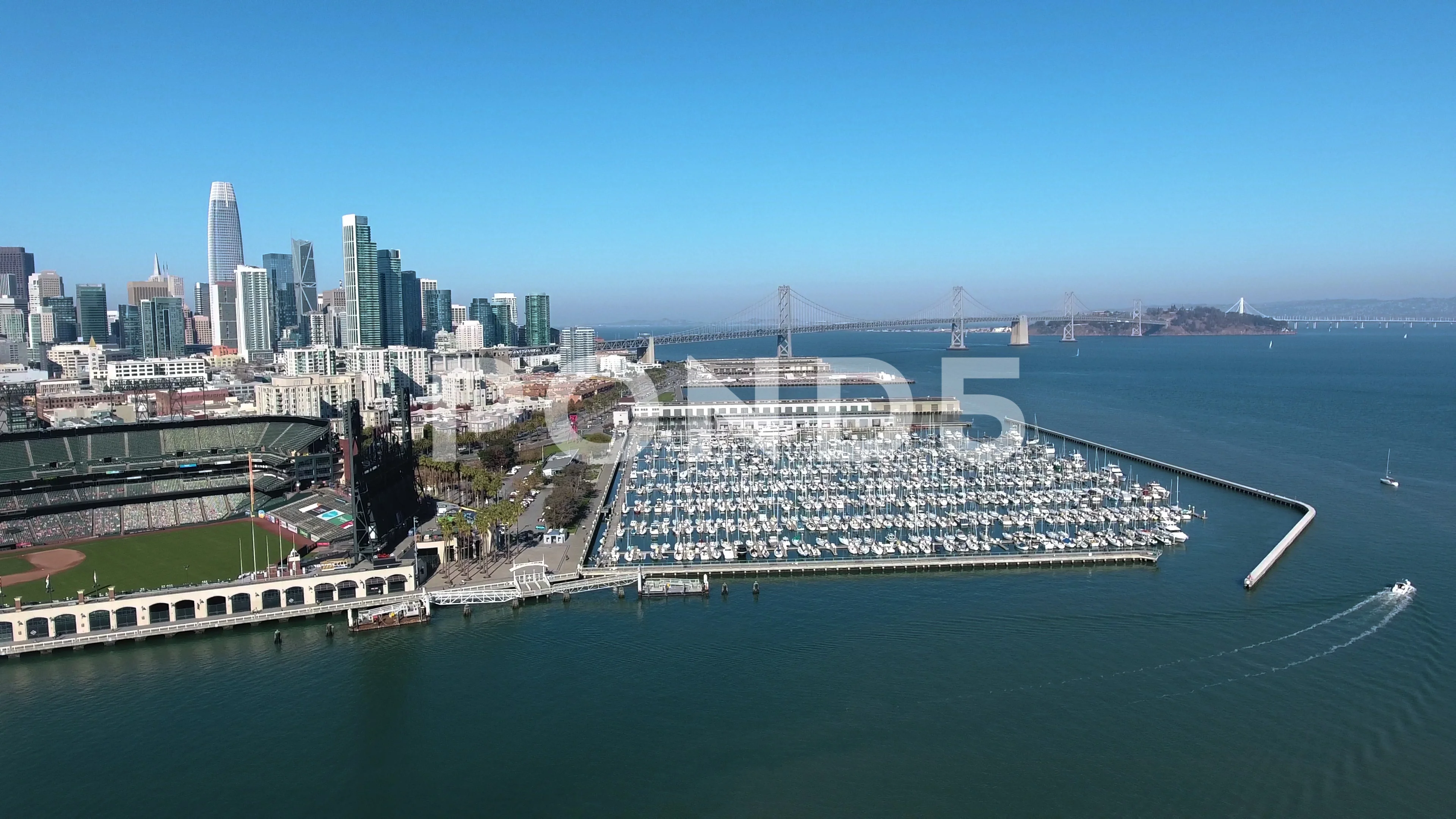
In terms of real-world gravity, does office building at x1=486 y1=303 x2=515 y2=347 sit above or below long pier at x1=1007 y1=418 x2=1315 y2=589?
above

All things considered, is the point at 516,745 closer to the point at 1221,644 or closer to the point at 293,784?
the point at 293,784

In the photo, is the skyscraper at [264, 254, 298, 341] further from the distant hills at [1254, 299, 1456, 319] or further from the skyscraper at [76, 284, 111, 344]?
the distant hills at [1254, 299, 1456, 319]

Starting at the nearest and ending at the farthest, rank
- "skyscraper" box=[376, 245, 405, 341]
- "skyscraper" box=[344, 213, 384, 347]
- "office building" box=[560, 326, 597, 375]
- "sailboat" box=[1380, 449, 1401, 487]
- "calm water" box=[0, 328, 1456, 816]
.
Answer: "calm water" box=[0, 328, 1456, 816] < "sailboat" box=[1380, 449, 1401, 487] < "office building" box=[560, 326, 597, 375] < "skyscraper" box=[344, 213, 384, 347] < "skyscraper" box=[376, 245, 405, 341]

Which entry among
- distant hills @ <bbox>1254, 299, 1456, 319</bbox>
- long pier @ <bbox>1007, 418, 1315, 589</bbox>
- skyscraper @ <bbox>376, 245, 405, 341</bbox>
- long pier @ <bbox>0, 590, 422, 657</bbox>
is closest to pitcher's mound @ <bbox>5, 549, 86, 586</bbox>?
long pier @ <bbox>0, 590, 422, 657</bbox>

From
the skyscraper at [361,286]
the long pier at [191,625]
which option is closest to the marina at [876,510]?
the long pier at [191,625]

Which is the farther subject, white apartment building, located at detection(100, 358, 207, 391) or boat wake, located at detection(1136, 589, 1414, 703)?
white apartment building, located at detection(100, 358, 207, 391)

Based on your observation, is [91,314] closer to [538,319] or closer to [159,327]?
[159,327]

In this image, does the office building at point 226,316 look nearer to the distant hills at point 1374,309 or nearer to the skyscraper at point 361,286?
the skyscraper at point 361,286
